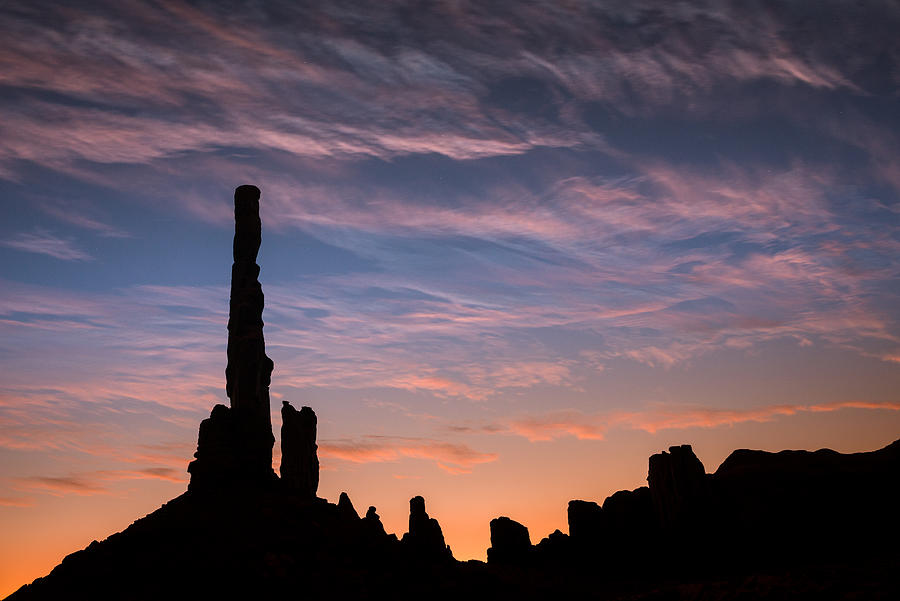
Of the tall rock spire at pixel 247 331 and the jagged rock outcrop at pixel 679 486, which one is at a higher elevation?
the tall rock spire at pixel 247 331

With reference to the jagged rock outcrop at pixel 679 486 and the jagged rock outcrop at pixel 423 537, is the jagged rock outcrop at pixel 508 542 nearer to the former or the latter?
the jagged rock outcrop at pixel 679 486

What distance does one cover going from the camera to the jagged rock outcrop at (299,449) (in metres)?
83.8

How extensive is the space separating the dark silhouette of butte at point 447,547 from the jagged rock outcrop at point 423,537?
28cm

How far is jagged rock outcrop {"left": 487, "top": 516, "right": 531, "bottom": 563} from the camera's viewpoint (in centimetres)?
9925

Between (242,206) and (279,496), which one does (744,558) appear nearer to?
(279,496)

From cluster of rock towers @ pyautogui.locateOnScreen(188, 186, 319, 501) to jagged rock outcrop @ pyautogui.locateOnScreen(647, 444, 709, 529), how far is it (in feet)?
148

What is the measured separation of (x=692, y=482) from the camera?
318 ft

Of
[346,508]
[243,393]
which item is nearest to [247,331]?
[243,393]

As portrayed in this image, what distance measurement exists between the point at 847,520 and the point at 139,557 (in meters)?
79.3

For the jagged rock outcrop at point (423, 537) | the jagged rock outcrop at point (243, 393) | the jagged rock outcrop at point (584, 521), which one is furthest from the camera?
the jagged rock outcrop at point (584, 521)

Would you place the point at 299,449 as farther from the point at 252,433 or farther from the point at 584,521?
the point at 584,521

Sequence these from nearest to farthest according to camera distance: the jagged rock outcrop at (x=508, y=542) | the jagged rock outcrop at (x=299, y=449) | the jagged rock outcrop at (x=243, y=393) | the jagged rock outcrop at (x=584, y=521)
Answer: the jagged rock outcrop at (x=243, y=393), the jagged rock outcrop at (x=299, y=449), the jagged rock outcrop at (x=508, y=542), the jagged rock outcrop at (x=584, y=521)

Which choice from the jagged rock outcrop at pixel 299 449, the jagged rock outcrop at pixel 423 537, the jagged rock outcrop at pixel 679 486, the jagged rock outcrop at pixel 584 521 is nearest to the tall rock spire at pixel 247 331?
the jagged rock outcrop at pixel 299 449

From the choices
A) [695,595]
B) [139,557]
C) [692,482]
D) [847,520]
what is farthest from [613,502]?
[139,557]
